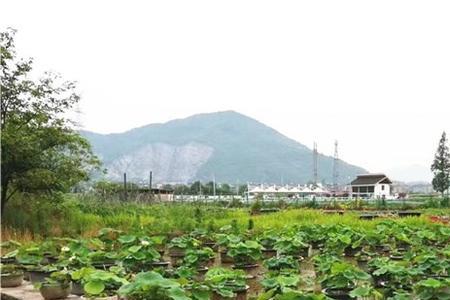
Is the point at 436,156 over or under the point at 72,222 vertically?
over

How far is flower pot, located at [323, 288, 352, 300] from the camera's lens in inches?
219

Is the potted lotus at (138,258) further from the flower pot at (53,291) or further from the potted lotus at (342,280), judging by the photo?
the potted lotus at (342,280)

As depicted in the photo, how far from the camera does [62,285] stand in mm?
6043

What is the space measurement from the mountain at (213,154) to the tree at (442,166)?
84.1 m

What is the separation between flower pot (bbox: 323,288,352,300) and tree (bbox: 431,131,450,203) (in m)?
39.7

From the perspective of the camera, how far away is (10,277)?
7.03 metres

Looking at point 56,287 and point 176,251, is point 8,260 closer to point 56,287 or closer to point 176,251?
point 56,287

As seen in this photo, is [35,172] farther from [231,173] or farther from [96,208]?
[231,173]

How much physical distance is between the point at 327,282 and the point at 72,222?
9.28 meters

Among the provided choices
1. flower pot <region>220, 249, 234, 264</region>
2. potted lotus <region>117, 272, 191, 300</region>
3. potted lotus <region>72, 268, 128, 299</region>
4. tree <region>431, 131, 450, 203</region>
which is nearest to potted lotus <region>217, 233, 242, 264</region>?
flower pot <region>220, 249, 234, 264</region>

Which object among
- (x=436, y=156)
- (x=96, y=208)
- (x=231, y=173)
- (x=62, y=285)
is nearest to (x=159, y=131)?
(x=231, y=173)

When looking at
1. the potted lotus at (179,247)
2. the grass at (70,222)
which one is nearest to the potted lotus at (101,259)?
the potted lotus at (179,247)

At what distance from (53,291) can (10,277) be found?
133cm

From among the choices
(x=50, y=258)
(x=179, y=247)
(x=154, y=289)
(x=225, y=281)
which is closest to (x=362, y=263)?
(x=179, y=247)
